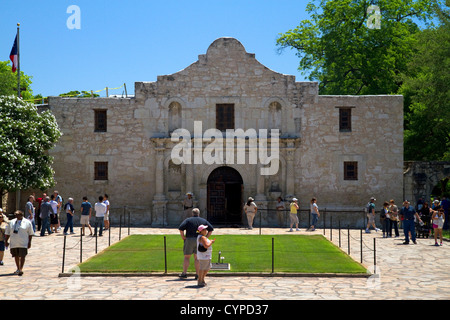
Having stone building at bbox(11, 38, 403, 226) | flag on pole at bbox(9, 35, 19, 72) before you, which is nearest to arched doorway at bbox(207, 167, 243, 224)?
stone building at bbox(11, 38, 403, 226)

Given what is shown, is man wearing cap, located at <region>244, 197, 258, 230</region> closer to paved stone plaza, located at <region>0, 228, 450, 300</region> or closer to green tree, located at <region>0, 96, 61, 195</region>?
paved stone plaza, located at <region>0, 228, 450, 300</region>

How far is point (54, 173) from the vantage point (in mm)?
27938

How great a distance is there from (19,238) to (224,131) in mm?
14826

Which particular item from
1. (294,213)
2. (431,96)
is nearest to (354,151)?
(294,213)

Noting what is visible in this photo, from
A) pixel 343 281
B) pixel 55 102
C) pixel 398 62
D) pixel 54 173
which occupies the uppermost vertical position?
pixel 398 62

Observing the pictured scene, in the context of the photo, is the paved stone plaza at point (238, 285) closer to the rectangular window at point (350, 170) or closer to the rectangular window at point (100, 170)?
the rectangular window at point (350, 170)

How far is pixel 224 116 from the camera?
92.4ft

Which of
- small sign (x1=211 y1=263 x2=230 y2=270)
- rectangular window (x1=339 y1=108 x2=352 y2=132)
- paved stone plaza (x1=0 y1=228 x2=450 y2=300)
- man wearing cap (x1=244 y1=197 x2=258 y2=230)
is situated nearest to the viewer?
paved stone plaza (x1=0 y1=228 x2=450 y2=300)

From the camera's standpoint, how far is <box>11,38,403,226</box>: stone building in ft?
91.2

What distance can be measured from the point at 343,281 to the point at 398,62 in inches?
1107

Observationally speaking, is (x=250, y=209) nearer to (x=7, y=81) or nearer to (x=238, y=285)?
(x=238, y=285)

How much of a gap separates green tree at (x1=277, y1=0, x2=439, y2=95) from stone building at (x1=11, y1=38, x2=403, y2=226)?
1063 centimetres
